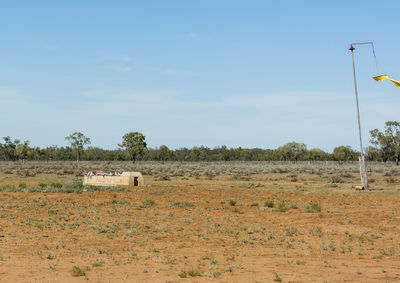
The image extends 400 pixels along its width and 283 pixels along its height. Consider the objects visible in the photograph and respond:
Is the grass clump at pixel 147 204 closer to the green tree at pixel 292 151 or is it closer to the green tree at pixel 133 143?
the green tree at pixel 133 143

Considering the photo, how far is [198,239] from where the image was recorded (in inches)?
589

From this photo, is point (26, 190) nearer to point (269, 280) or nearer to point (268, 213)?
point (268, 213)

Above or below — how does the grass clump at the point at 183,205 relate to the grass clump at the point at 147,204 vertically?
below

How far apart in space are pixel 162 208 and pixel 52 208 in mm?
5902

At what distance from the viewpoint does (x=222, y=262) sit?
11562mm

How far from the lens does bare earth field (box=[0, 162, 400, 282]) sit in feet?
34.2

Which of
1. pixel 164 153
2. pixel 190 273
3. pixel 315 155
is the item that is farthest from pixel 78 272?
pixel 315 155

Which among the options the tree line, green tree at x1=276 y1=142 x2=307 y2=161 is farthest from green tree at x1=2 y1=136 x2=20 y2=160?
green tree at x1=276 y1=142 x2=307 y2=161

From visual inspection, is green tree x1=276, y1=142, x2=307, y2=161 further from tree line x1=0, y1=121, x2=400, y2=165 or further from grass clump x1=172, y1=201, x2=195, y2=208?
grass clump x1=172, y1=201, x2=195, y2=208

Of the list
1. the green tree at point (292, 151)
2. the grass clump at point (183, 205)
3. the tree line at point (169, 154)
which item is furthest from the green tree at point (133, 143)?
the grass clump at point (183, 205)

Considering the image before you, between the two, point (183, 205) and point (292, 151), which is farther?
point (292, 151)

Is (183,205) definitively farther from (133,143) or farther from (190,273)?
(133,143)

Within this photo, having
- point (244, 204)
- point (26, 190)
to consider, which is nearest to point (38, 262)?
point (244, 204)

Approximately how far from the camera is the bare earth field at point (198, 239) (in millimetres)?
10422
